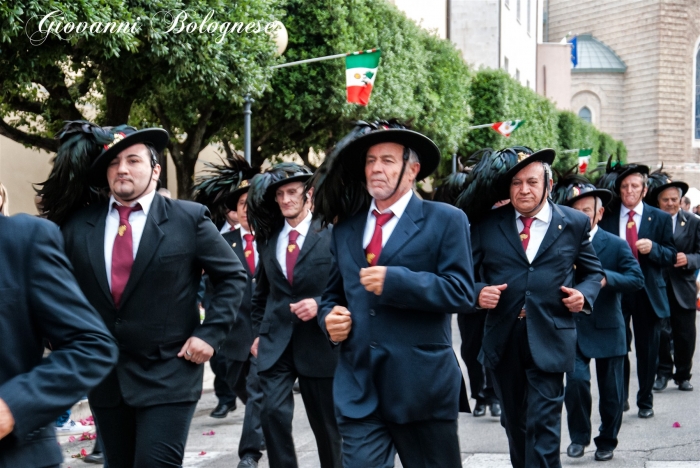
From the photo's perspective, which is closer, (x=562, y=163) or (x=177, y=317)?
(x=177, y=317)

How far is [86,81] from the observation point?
1658 centimetres

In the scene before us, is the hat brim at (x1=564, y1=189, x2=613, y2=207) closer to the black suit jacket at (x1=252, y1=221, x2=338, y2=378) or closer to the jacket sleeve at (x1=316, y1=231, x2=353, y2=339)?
the black suit jacket at (x1=252, y1=221, x2=338, y2=378)

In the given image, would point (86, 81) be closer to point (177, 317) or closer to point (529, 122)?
point (177, 317)

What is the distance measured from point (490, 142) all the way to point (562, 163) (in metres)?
13.1

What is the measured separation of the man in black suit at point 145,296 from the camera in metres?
4.78

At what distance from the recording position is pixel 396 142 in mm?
4855

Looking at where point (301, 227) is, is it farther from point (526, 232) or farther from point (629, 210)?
point (629, 210)

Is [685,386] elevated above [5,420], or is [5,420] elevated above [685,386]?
[5,420]

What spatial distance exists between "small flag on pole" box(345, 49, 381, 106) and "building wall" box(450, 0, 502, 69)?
83.3 ft

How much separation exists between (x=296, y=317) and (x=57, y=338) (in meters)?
3.77

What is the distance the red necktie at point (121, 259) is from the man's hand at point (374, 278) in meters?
1.10

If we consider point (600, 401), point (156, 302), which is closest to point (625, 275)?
point (600, 401)

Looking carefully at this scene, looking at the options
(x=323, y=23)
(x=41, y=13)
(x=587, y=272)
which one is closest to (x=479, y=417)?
(x=587, y=272)

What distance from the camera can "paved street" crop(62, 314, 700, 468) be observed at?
7.53 meters
